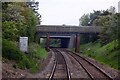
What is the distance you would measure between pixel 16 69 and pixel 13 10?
12.7 m

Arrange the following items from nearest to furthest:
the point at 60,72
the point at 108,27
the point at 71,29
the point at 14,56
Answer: the point at 60,72, the point at 14,56, the point at 108,27, the point at 71,29

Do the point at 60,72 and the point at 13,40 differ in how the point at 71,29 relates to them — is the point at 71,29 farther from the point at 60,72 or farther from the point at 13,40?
the point at 60,72

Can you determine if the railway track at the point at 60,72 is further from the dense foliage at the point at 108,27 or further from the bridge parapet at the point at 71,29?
the bridge parapet at the point at 71,29

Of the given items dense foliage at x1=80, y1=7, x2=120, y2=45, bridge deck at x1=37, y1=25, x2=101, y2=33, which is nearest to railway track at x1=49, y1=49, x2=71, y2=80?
dense foliage at x1=80, y1=7, x2=120, y2=45

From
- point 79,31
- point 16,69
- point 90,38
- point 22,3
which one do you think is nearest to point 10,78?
point 16,69

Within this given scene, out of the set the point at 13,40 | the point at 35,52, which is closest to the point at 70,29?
the point at 35,52

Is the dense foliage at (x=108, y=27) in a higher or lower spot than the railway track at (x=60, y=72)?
higher

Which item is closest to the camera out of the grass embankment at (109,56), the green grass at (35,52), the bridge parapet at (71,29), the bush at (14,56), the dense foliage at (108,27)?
the bush at (14,56)

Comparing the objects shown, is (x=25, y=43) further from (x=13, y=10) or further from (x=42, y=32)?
(x=42, y=32)

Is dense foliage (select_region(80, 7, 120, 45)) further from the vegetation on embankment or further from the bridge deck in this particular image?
the vegetation on embankment

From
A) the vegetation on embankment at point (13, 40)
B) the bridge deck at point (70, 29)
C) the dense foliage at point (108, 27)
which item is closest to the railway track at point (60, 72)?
the vegetation on embankment at point (13, 40)

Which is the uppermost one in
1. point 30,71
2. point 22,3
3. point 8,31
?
point 22,3

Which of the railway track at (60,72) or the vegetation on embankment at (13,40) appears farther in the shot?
the vegetation on embankment at (13,40)

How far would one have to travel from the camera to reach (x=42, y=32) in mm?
84938
